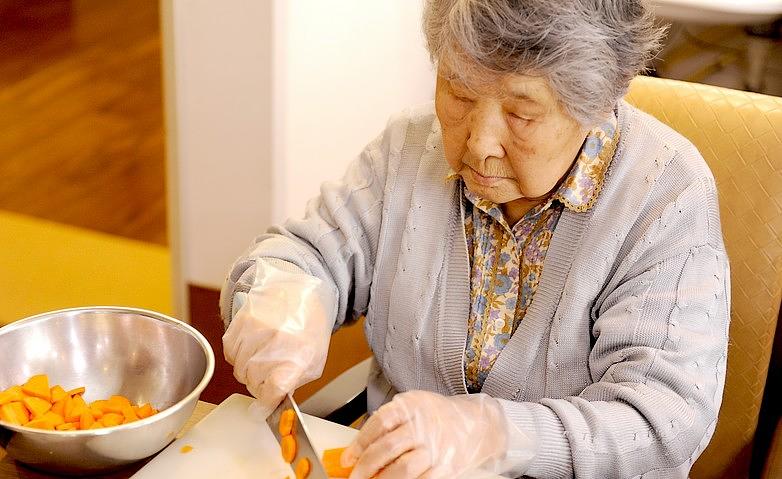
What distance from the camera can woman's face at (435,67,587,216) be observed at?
122 centimetres

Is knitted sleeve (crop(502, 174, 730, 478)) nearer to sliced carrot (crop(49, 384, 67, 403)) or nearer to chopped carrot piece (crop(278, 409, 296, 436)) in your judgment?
chopped carrot piece (crop(278, 409, 296, 436))

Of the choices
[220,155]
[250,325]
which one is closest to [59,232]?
[220,155]

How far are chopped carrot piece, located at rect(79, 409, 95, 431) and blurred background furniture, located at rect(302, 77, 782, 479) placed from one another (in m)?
0.33

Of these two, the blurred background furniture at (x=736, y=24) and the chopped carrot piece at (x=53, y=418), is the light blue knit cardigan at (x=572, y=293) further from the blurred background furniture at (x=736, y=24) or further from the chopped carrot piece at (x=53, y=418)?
the blurred background furniture at (x=736, y=24)

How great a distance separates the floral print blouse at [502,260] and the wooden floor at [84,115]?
218cm

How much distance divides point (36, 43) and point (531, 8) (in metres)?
4.32

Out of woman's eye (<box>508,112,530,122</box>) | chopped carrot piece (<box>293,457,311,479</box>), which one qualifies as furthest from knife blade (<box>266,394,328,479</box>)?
woman's eye (<box>508,112,530,122</box>)

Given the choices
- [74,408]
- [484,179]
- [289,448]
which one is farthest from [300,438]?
[484,179]

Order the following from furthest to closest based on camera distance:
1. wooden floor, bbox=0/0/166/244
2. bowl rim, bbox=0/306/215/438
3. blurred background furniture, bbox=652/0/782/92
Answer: wooden floor, bbox=0/0/166/244, blurred background furniture, bbox=652/0/782/92, bowl rim, bbox=0/306/215/438

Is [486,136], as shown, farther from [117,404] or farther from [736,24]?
[736,24]

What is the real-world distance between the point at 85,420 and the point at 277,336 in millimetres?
261

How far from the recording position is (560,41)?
116 cm

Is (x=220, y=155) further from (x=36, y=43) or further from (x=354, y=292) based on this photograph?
(x=36, y=43)

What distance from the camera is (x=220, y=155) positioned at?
286 centimetres
